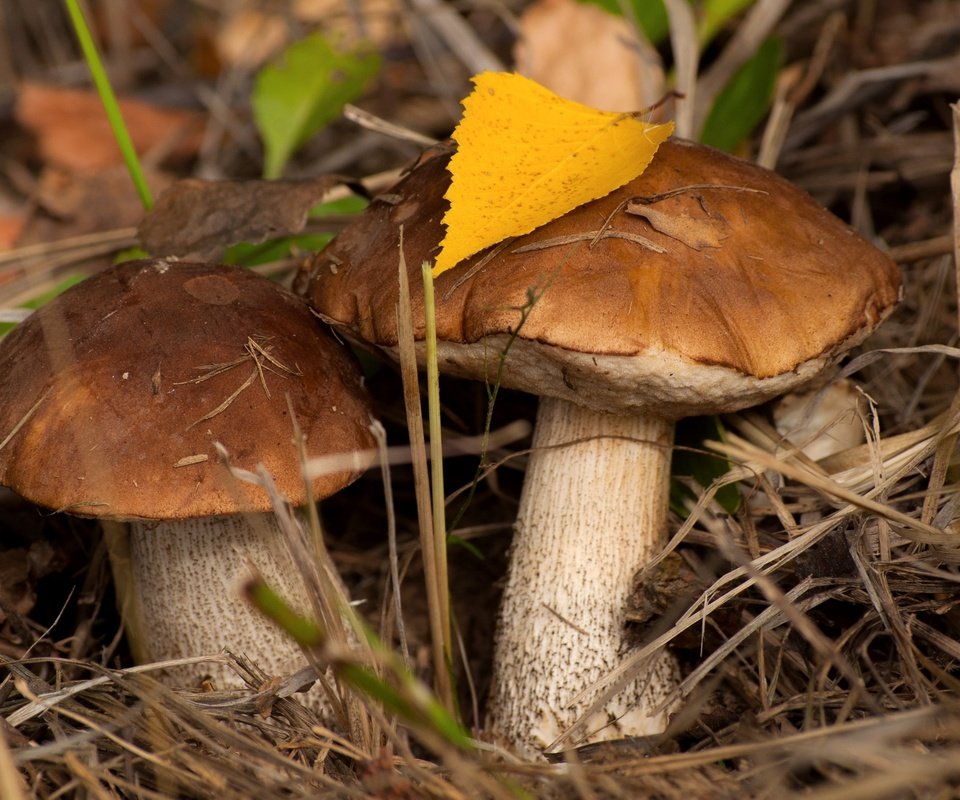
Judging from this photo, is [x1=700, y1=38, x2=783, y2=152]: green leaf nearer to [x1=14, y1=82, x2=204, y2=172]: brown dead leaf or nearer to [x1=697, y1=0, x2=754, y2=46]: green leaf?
[x1=697, y1=0, x2=754, y2=46]: green leaf

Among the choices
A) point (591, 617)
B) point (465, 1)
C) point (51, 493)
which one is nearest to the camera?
point (51, 493)

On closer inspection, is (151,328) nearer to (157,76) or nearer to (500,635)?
(500,635)

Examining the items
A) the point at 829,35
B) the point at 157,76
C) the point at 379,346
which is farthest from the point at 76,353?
the point at 157,76

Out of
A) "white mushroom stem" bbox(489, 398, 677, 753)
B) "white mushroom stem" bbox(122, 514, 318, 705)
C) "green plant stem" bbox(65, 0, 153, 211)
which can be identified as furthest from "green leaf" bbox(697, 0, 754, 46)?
"white mushroom stem" bbox(122, 514, 318, 705)

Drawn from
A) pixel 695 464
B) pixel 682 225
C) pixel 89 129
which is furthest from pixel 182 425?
pixel 89 129

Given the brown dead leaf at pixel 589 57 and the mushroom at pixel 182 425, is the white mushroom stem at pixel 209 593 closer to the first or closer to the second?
the mushroom at pixel 182 425

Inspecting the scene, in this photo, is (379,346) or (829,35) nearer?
(379,346)
